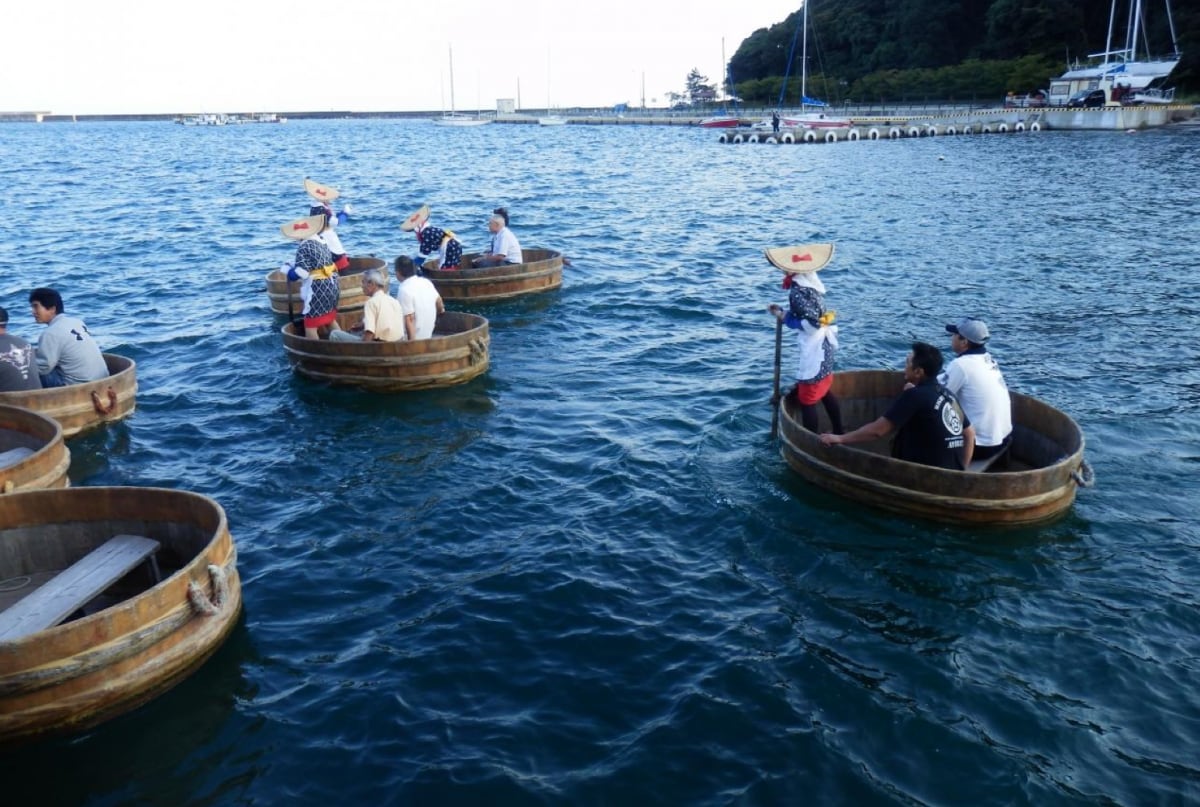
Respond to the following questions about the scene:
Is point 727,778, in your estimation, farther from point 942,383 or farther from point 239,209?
point 239,209

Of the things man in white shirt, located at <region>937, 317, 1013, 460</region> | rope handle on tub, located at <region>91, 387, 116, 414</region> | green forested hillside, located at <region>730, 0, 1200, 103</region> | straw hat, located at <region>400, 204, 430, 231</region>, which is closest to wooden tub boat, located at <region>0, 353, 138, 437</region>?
rope handle on tub, located at <region>91, 387, 116, 414</region>

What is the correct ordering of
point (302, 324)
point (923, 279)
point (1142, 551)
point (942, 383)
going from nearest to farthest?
point (1142, 551) → point (942, 383) → point (302, 324) → point (923, 279)

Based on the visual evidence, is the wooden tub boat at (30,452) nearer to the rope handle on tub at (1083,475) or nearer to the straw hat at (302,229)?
the straw hat at (302,229)

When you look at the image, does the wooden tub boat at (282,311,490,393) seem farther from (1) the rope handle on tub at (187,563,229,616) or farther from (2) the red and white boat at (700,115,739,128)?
(2) the red and white boat at (700,115,739,128)

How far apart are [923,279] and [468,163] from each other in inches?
2075

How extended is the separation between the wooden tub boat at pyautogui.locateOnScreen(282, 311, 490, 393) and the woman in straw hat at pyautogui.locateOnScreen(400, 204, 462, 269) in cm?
633

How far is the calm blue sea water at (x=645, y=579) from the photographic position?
6812mm

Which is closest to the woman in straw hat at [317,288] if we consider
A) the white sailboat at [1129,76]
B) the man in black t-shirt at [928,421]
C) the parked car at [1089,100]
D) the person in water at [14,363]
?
the person in water at [14,363]

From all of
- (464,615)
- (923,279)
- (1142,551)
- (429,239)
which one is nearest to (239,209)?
(429,239)

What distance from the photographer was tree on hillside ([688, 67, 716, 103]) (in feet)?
614

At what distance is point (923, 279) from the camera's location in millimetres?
24125

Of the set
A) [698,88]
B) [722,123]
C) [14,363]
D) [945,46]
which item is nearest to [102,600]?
[14,363]

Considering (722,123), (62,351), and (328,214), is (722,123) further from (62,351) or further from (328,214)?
(62,351)

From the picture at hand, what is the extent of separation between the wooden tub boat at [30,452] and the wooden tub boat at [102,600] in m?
0.88
